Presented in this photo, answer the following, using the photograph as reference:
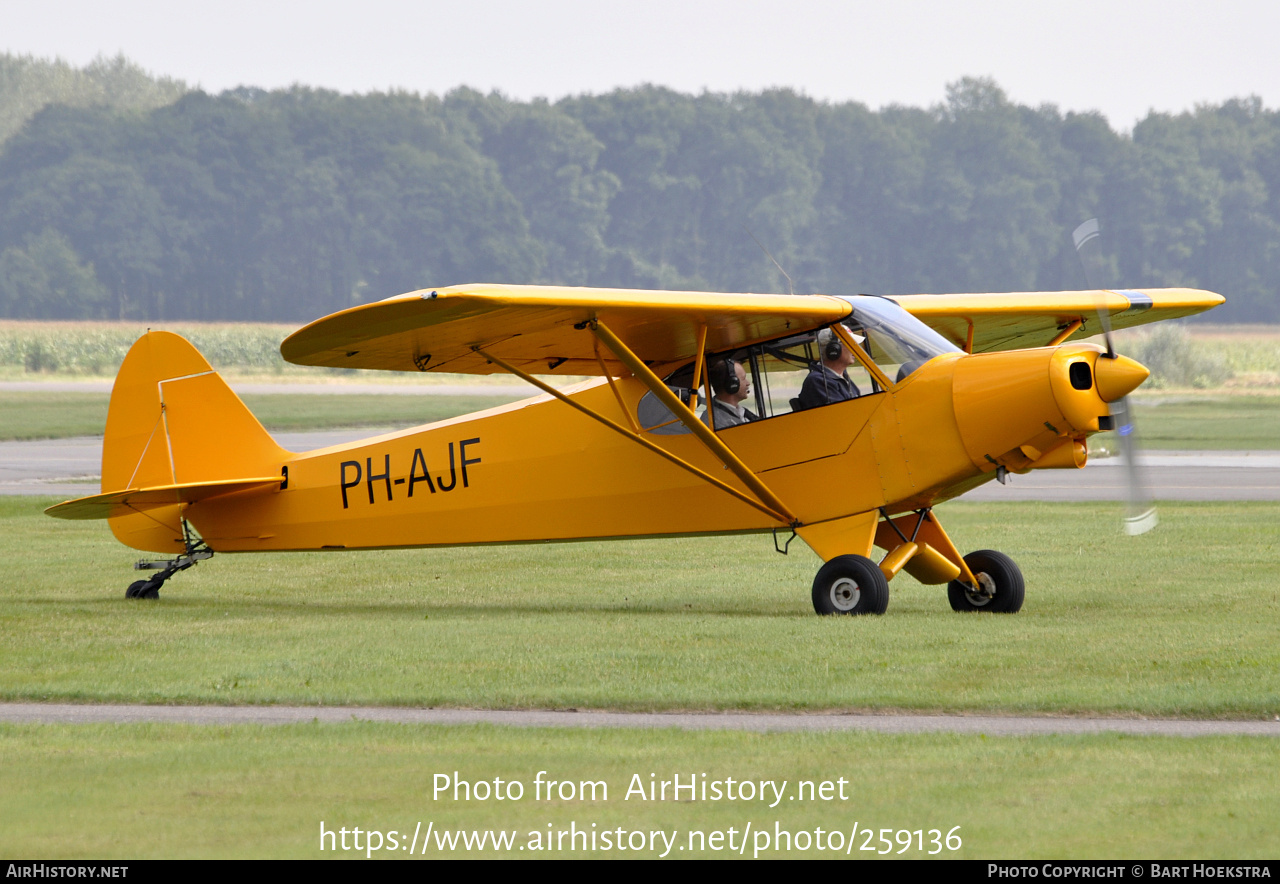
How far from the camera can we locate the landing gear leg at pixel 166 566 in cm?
1321

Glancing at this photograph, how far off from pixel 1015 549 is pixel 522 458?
6237mm

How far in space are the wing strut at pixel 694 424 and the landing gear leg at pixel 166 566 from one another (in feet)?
16.9

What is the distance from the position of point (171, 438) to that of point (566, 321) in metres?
5.17

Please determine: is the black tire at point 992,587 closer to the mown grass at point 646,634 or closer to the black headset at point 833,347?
the mown grass at point 646,634

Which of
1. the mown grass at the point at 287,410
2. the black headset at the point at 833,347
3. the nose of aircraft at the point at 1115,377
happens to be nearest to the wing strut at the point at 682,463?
the black headset at the point at 833,347

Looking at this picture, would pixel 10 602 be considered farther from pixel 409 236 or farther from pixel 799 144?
pixel 799 144

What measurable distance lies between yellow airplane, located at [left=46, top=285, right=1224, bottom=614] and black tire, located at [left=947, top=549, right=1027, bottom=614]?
0.7 inches

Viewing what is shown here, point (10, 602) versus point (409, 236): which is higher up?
point (409, 236)

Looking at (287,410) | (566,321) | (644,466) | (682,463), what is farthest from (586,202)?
(566,321)

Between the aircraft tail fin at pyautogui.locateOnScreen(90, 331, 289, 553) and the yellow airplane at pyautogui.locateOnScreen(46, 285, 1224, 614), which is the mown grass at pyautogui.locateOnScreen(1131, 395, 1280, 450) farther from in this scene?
the aircraft tail fin at pyautogui.locateOnScreen(90, 331, 289, 553)

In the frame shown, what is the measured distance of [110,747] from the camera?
7.15m

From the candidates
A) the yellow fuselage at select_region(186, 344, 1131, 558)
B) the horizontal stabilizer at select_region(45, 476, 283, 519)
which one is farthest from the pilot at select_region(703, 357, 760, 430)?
the horizontal stabilizer at select_region(45, 476, 283, 519)
